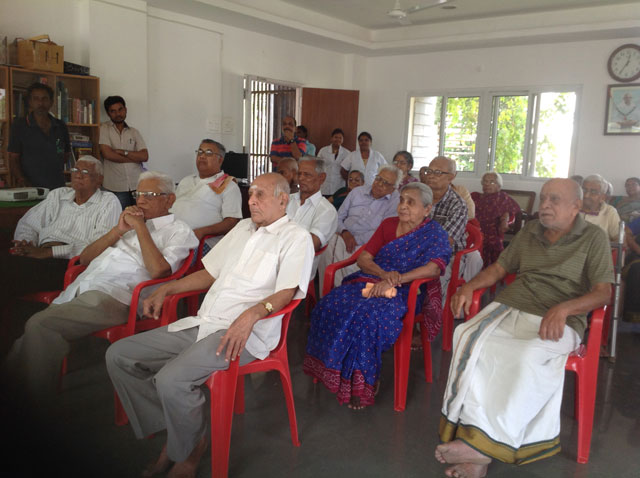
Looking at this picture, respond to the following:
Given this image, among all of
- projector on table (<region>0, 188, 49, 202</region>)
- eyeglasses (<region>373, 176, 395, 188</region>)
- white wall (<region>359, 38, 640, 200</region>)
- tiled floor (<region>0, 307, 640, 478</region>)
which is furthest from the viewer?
white wall (<region>359, 38, 640, 200</region>)

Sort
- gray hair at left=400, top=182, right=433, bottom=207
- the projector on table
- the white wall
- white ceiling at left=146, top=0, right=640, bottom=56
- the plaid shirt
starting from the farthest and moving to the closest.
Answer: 1. the white wall
2. white ceiling at left=146, top=0, right=640, bottom=56
3. the plaid shirt
4. the projector on table
5. gray hair at left=400, top=182, right=433, bottom=207

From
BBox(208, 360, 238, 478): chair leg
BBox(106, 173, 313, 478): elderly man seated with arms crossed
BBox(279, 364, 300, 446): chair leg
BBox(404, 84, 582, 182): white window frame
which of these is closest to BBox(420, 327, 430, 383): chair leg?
BBox(279, 364, 300, 446): chair leg

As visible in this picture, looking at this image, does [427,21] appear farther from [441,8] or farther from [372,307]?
[372,307]

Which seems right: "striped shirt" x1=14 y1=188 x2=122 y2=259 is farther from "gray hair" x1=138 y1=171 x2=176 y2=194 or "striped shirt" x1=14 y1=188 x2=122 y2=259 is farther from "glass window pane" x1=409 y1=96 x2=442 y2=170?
"glass window pane" x1=409 y1=96 x2=442 y2=170

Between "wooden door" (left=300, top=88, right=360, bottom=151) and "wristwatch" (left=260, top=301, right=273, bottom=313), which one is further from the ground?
"wooden door" (left=300, top=88, right=360, bottom=151)

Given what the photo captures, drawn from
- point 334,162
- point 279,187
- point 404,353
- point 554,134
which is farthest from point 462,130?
point 279,187

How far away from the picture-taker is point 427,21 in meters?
6.89

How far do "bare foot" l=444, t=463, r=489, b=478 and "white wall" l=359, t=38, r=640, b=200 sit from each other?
583 cm

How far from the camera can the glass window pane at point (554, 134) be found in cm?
694

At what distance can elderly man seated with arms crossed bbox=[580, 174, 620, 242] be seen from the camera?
135 inches

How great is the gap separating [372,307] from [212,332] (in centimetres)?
80

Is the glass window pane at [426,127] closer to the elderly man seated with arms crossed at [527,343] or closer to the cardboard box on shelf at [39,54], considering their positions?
the cardboard box on shelf at [39,54]

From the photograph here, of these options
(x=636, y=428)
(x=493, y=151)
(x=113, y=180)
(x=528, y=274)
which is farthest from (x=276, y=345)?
(x=493, y=151)

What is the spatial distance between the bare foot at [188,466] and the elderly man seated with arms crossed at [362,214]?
1893 millimetres
